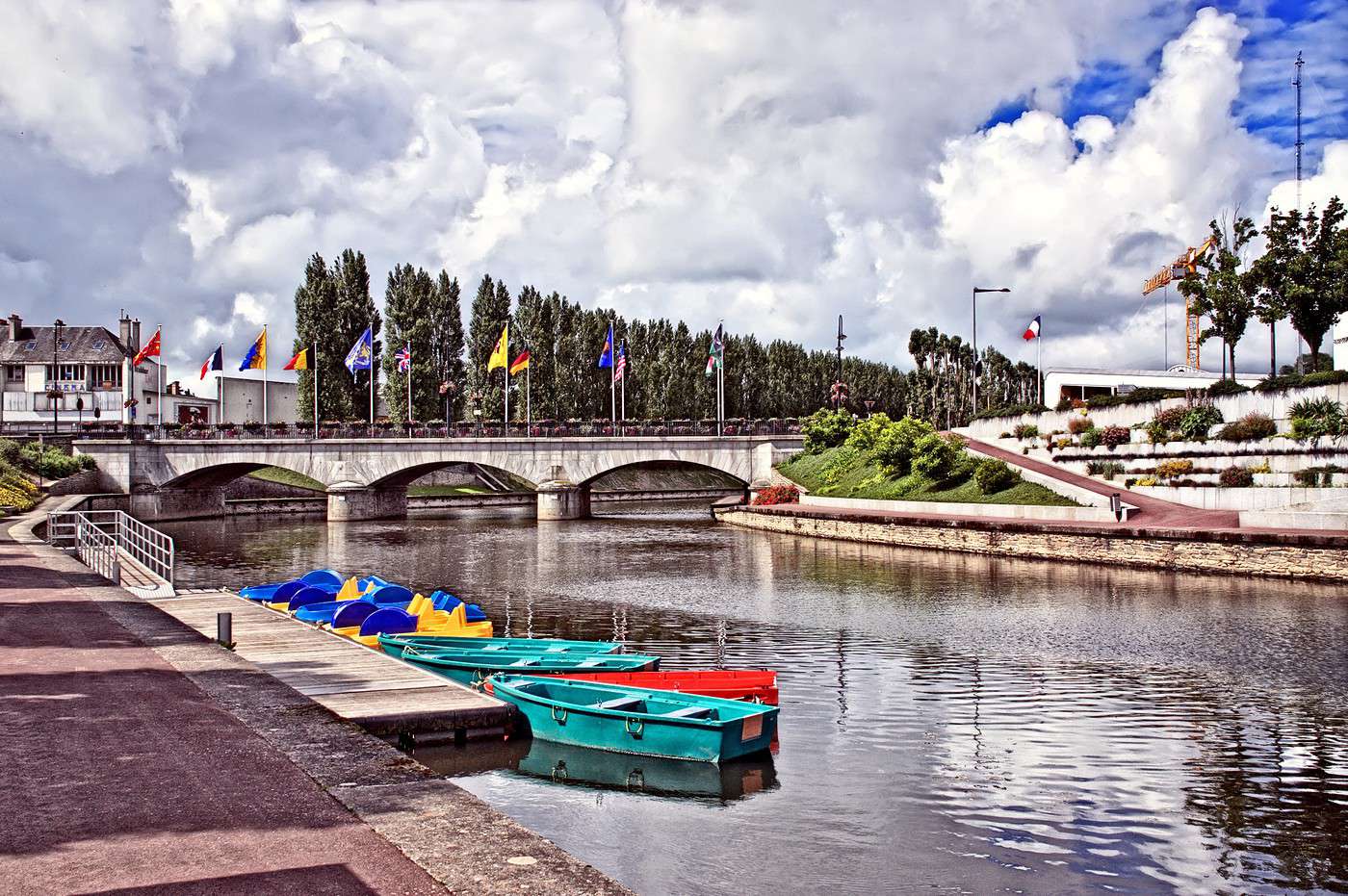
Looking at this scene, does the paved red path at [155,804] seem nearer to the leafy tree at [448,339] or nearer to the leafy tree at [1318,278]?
the leafy tree at [1318,278]

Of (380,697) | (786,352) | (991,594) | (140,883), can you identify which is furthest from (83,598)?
(786,352)

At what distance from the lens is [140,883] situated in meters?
8.39

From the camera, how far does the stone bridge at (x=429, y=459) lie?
86562 mm

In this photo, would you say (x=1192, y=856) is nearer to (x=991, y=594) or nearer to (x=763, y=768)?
(x=763, y=768)

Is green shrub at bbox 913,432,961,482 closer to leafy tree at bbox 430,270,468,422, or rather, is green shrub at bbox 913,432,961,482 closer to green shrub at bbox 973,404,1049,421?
green shrub at bbox 973,404,1049,421

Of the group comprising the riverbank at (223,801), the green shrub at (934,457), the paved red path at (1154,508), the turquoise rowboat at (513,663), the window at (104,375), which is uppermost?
the window at (104,375)

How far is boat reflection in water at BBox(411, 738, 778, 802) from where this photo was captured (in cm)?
1612

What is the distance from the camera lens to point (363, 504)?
289 ft

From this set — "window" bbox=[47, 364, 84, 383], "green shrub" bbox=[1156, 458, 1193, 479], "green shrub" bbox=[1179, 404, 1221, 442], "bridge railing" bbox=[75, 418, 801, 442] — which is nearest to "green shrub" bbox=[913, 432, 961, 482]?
"green shrub" bbox=[1156, 458, 1193, 479]

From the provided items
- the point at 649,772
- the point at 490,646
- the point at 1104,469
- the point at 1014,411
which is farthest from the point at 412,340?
the point at 649,772

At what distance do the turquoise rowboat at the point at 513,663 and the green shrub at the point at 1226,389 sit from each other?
4135 cm

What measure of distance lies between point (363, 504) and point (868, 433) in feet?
127

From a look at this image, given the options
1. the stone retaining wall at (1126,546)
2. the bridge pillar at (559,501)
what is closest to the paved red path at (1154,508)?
the stone retaining wall at (1126,546)

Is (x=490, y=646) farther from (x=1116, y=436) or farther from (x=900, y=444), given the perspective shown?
(x=900, y=444)
